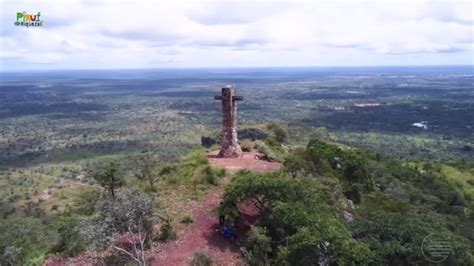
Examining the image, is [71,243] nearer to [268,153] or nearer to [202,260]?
[202,260]

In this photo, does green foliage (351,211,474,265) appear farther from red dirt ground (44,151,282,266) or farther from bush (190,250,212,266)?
bush (190,250,212,266)

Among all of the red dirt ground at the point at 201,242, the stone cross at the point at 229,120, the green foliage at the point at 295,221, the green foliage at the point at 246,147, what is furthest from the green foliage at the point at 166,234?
the green foliage at the point at 246,147

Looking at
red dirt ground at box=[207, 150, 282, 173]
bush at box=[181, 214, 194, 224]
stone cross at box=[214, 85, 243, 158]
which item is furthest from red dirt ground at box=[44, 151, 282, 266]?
stone cross at box=[214, 85, 243, 158]

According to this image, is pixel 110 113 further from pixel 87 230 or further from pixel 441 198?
pixel 87 230

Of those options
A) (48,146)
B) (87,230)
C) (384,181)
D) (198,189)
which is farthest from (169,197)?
(48,146)

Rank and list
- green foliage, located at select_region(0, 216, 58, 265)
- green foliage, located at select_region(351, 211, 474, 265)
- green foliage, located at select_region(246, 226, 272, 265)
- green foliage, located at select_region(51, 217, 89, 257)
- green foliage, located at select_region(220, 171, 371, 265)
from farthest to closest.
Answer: green foliage, located at select_region(51, 217, 89, 257) → green foliage, located at select_region(246, 226, 272, 265) → green foliage, located at select_region(0, 216, 58, 265) → green foliage, located at select_region(351, 211, 474, 265) → green foliage, located at select_region(220, 171, 371, 265)

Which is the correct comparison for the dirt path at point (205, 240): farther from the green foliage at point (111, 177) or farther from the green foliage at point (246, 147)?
the green foliage at point (246, 147)
